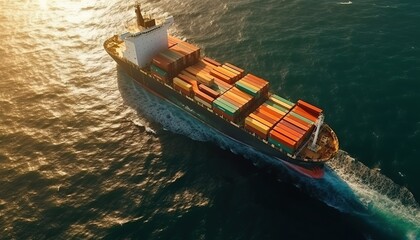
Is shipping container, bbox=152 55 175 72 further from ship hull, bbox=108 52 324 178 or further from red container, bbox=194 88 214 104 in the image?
red container, bbox=194 88 214 104

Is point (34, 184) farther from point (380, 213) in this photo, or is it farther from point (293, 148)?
point (380, 213)

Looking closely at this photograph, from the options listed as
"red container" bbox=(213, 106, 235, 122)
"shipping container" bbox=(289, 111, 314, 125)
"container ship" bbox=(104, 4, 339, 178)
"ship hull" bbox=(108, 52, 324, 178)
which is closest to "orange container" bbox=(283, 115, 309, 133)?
"container ship" bbox=(104, 4, 339, 178)

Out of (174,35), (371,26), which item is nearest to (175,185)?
(174,35)

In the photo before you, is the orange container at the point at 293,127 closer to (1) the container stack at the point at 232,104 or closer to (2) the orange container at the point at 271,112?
(2) the orange container at the point at 271,112

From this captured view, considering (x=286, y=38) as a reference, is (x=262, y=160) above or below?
below

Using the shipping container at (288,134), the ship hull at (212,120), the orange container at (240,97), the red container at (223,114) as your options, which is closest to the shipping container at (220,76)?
the orange container at (240,97)

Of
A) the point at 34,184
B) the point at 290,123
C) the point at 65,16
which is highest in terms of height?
the point at 65,16

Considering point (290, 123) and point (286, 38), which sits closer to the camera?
point (290, 123)
